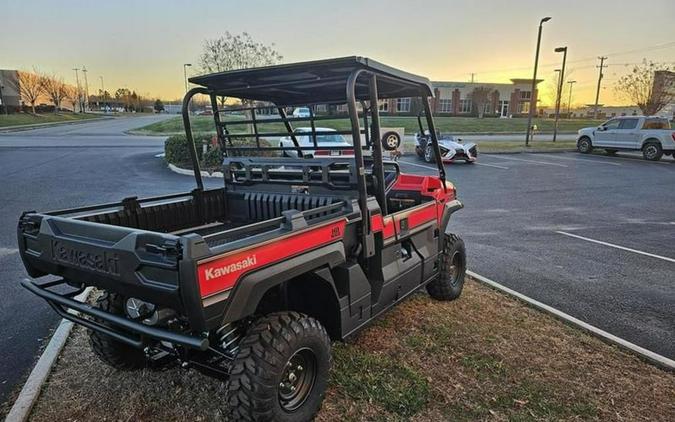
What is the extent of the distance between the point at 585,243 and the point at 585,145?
17.6 meters

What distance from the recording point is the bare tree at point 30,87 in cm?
6125

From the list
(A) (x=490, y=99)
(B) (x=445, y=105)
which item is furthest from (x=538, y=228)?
(A) (x=490, y=99)

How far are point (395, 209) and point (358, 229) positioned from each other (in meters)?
1.28

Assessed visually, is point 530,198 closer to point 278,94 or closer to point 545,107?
point 278,94

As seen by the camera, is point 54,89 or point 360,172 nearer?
point 360,172

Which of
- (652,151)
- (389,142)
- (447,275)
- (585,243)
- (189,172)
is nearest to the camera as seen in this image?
(447,275)

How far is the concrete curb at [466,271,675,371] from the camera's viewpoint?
3346 millimetres

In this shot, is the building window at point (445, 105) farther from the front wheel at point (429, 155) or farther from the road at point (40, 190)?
the road at point (40, 190)

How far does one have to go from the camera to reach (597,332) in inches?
149

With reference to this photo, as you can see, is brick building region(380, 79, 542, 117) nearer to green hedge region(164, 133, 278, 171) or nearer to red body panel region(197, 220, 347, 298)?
green hedge region(164, 133, 278, 171)

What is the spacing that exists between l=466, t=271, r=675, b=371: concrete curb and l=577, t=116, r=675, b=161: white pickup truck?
1858cm

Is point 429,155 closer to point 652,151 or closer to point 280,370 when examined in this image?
point 652,151

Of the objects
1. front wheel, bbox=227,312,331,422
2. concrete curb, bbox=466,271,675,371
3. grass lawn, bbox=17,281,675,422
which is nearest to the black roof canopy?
front wheel, bbox=227,312,331,422

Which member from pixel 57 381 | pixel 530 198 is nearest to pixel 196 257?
pixel 57 381
